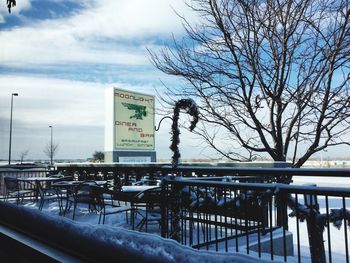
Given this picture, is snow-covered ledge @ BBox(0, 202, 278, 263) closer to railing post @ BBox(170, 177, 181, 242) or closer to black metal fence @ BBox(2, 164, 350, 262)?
black metal fence @ BBox(2, 164, 350, 262)

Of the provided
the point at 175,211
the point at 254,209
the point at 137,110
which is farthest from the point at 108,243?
the point at 137,110

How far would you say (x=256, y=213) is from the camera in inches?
221

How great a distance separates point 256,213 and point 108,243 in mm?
4757

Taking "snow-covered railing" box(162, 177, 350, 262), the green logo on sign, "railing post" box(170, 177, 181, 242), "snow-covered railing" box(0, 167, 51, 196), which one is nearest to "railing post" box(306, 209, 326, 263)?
"snow-covered railing" box(162, 177, 350, 262)

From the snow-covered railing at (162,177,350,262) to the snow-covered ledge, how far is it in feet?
6.61

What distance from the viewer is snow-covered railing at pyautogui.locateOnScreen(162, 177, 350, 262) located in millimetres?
3344

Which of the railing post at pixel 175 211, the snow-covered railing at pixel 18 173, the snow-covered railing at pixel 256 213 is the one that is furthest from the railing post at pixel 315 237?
the snow-covered railing at pixel 18 173

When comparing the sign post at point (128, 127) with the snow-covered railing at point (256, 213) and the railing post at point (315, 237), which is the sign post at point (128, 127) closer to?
the snow-covered railing at point (256, 213)

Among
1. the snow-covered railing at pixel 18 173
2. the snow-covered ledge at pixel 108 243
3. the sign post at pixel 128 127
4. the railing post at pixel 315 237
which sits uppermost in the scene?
the sign post at pixel 128 127

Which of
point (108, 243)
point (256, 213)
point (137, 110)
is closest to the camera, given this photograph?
point (108, 243)

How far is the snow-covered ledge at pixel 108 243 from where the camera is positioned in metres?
1.04

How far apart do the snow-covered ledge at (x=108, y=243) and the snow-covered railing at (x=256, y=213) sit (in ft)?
6.61

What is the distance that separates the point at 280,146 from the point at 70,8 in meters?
6.94

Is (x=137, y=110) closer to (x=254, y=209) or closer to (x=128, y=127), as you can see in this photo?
(x=128, y=127)
